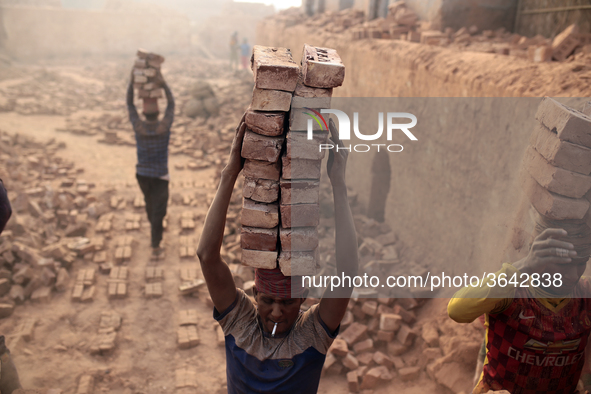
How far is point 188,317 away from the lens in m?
4.96

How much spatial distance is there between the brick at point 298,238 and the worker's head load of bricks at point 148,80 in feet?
14.6

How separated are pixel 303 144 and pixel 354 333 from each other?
129 inches

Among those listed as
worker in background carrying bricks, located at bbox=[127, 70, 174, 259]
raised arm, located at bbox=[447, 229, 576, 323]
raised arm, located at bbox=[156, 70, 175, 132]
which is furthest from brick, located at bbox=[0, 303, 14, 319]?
raised arm, located at bbox=[447, 229, 576, 323]

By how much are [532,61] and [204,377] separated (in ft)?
15.7

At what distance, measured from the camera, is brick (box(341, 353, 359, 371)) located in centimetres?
423

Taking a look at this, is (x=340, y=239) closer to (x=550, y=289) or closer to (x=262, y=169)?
(x=262, y=169)

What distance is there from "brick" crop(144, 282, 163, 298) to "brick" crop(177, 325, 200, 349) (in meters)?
0.73

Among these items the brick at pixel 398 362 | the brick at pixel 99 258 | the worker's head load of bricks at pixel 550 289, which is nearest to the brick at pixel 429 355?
the brick at pixel 398 362

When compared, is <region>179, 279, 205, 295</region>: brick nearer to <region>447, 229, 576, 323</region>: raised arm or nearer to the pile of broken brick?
the pile of broken brick

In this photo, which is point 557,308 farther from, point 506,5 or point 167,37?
point 167,37

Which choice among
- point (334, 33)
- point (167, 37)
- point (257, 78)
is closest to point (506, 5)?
point (334, 33)

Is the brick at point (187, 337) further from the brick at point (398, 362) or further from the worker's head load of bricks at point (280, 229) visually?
the worker's head load of bricks at point (280, 229)

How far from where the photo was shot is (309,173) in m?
1.95

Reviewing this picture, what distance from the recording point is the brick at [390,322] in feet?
14.9
